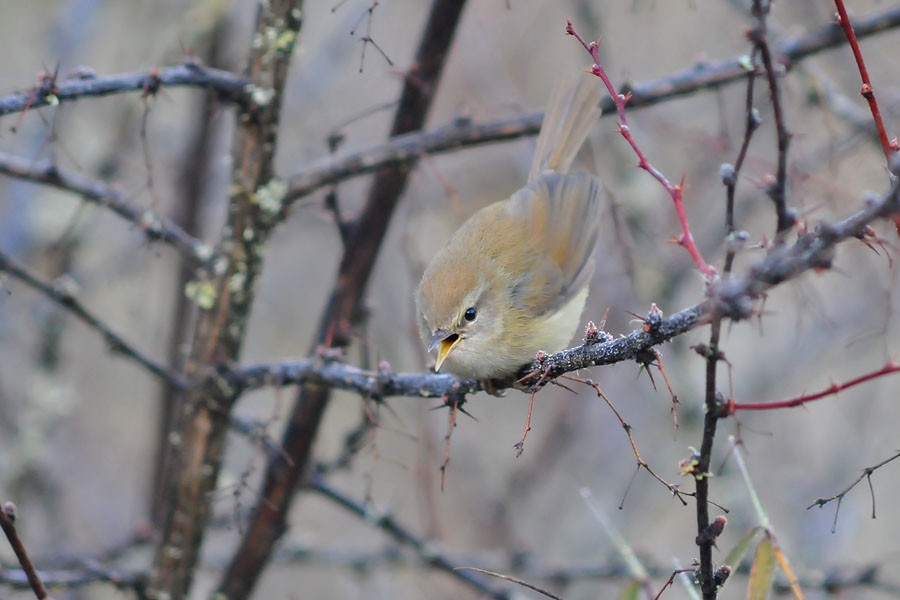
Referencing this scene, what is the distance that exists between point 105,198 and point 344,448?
4.27 feet

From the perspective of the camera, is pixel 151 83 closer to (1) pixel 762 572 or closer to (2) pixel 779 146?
(2) pixel 779 146

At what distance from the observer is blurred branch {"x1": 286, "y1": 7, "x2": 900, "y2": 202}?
300 cm

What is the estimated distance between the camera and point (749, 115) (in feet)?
5.43

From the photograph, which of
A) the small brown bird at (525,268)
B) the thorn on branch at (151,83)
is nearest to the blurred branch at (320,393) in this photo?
the small brown bird at (525,268)

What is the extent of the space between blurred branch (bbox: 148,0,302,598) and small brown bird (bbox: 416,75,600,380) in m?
0.70

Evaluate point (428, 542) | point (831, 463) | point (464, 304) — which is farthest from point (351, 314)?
point (831, 463)

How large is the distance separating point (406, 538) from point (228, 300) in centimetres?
122

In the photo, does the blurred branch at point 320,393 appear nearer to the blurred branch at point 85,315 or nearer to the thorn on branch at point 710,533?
the blurred branch at point 85,315

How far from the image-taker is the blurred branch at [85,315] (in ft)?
9.62

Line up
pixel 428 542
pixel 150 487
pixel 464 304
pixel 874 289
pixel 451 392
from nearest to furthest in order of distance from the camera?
pixel 451 392 → pixel 464 304 → pixel 428 542 → pixel 150 487 → pixel 874 289

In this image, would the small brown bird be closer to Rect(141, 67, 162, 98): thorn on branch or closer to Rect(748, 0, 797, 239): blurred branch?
Rect(141, 67, 162, 98): thorn on branch

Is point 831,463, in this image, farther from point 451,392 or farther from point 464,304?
point 451,392

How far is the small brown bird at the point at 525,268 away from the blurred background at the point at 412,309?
0.30m

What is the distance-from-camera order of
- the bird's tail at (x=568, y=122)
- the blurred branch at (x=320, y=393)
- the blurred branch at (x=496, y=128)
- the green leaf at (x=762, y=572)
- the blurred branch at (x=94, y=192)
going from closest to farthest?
the green leaf at (x=762, y=572) < the blurred branch at (x=94, y=192) < the blurred branch at (x=496, y=128) < the blurred branch at (x=320, y=393) < the bird's tail at (x=568, y=122)
